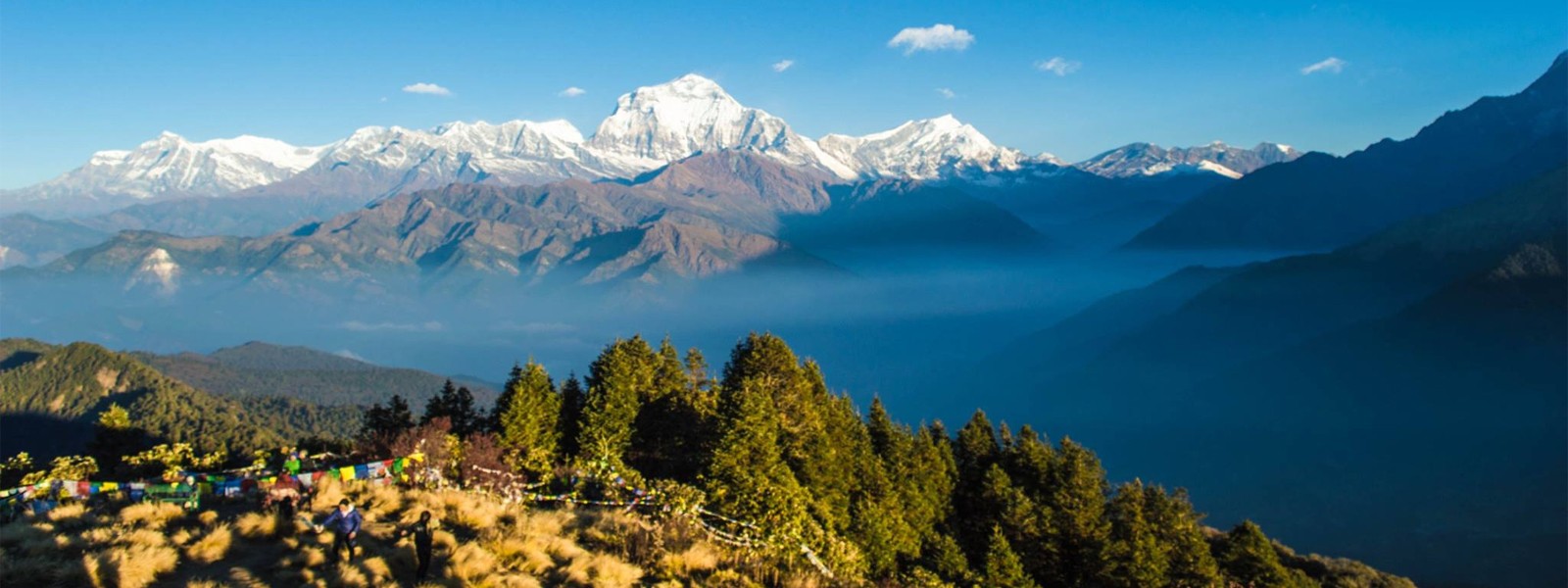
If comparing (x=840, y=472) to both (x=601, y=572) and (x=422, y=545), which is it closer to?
(x=601, y=572)

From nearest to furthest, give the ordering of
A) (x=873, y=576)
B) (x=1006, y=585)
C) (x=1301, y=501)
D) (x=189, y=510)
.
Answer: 1. (x=189, y=510)
2. (x=873, y=576)
3. (x=1006, y=585)
4. (x=1301, y=501)

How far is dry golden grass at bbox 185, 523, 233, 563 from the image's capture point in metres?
22.2

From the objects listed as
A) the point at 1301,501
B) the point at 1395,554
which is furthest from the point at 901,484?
the point at 1301,501

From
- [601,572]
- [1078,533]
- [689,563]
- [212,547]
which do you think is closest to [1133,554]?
[1078,533]

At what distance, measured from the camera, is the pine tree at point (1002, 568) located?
43219 millimetres

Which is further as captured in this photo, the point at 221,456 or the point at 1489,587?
the point at 1489,587

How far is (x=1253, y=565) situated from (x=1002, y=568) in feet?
71.2

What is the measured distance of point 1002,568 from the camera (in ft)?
144

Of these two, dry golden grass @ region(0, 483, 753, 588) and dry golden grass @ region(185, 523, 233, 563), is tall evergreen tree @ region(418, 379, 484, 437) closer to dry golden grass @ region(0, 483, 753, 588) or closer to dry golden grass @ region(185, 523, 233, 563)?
dry golden grass @ region(0, 483, 753, 588)

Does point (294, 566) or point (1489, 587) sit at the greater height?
point (294, 566)

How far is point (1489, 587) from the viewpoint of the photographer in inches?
5241

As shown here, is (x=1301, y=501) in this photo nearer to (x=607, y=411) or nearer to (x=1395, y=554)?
(x=1395, y=554)

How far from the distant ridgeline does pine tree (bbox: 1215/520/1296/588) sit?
0.09 m

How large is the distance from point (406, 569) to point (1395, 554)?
189 metres
